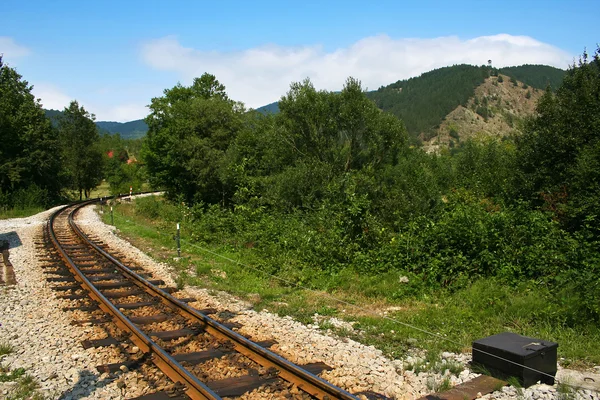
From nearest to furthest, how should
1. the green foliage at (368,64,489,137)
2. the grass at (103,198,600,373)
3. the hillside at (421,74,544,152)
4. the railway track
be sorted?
1. the grass at (103,198,600,373)
2. the railway track
3. the hillside at (421,74,544,152)
4. the green foliage at (368,64,489,137)

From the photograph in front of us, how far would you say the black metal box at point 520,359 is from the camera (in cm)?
547

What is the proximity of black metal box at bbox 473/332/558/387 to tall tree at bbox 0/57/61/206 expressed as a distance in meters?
36.5

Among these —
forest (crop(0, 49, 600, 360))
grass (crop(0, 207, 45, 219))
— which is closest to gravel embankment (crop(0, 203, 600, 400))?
forest (crop(0, 49, 600, 360))

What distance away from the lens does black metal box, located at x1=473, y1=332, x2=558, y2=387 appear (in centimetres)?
547

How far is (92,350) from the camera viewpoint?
22.5ft

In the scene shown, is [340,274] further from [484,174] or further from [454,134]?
[454,134]

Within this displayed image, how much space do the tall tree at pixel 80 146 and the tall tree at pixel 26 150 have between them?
1153 cm

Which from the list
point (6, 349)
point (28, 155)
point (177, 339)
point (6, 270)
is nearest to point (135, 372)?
point (177, 339)

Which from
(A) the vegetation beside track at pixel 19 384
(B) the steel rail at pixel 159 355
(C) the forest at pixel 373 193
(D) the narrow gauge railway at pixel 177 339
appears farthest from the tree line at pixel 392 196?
(A) the vegetation beside track at pixel 19 384

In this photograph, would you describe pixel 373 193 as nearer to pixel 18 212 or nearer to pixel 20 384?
pixel 20 384

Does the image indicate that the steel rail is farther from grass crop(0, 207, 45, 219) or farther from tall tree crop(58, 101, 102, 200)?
tall tree crop(58, 101, 102, 200)

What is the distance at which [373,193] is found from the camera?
18281 millimetres

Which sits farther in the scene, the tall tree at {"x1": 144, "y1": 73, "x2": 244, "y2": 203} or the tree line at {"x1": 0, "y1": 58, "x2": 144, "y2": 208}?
the tree line at {"x1": 0, "y1": 58, "x2": 144, "y2": 208}

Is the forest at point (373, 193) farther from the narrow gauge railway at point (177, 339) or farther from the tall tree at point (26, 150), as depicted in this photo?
the narrow gauge railway at point (177, 339)
